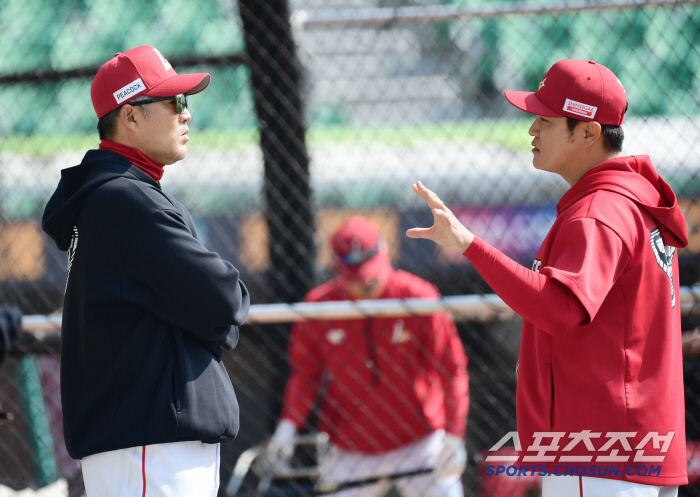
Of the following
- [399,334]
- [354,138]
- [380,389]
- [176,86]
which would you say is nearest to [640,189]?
[176,86]

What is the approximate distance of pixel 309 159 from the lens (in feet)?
8.75

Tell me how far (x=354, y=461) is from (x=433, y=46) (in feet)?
8.80

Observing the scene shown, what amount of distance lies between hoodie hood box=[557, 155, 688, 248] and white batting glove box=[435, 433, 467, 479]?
1.65 meters

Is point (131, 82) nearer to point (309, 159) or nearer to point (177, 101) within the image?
point (177, 101)

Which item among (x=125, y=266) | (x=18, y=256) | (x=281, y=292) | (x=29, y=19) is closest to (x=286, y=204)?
(x=281, y=292)

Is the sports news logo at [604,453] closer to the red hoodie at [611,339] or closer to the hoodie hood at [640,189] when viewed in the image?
the red hoodie at [611,339]

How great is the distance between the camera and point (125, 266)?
1.45 m

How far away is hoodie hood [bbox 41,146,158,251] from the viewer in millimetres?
1503

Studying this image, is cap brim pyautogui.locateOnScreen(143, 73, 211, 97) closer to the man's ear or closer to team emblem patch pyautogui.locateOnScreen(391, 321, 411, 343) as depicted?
the man's ear

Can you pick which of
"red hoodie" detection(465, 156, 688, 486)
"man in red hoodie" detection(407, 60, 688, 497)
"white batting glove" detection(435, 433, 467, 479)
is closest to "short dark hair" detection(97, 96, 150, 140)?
"man in red hoodie" detection(407, 60, 688, 497)

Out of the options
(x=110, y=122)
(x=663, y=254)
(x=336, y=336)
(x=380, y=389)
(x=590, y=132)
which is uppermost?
(x=590, y=132)

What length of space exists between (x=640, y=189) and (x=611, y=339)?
36cm

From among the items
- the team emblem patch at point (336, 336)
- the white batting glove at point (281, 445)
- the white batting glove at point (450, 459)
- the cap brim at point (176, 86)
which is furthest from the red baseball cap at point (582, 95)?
the white batting glove at point (281, 445)

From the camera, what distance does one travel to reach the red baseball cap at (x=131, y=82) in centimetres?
160
